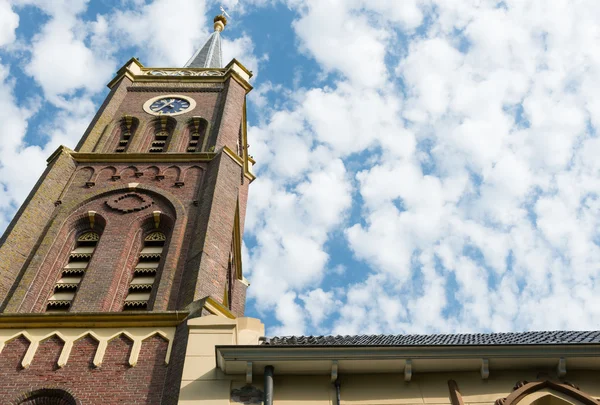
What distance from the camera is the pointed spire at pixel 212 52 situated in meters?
38.2

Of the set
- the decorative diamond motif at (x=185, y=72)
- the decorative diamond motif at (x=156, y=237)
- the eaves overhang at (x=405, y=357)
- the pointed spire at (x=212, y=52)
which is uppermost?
the pointed spire at (x=212, y=52)

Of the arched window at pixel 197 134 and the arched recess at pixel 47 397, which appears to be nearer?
the arched recess at pixel 47 397

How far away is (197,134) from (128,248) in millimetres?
9030

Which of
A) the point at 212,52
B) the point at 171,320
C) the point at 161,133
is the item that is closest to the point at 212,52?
the point at 212,52

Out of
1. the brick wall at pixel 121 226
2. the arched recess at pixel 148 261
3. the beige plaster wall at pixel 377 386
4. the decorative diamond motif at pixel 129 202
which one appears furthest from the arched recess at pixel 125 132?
the beige plaster wall at pixel 377 386

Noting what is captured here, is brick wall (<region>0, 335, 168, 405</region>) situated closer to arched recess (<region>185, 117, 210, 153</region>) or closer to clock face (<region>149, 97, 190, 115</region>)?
arched recess (<region>185, 117, 210, 153</region>)

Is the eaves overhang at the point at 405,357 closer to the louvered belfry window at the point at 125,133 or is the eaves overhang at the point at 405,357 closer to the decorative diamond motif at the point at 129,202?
the decorative diamond motif at the point at 129,202

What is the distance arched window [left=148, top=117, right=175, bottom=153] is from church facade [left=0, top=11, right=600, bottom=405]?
3.3 inches

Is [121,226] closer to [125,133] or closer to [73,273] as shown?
[73,273]

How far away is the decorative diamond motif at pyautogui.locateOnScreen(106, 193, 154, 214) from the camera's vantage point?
2052 centimetres

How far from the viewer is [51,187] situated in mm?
21391

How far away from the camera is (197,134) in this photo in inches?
1070

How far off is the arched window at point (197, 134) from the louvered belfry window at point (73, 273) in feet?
21.6

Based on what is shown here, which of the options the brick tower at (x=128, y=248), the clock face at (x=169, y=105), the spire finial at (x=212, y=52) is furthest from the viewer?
the spire finial at (x=212, y=52)
